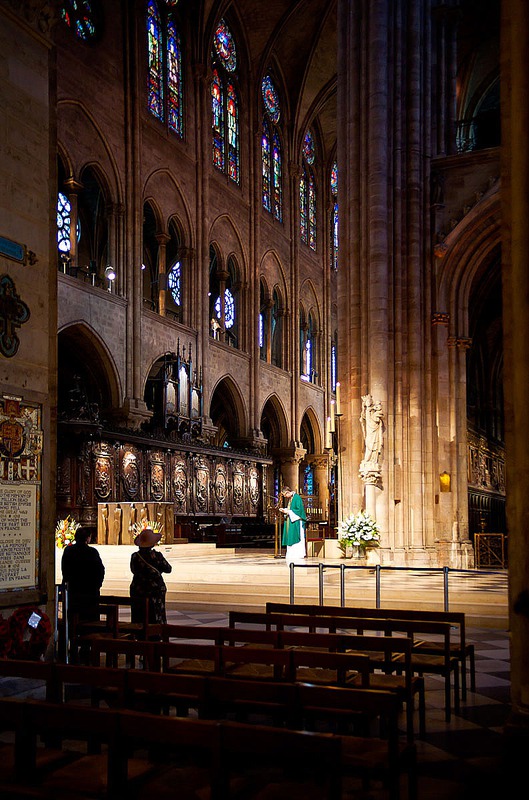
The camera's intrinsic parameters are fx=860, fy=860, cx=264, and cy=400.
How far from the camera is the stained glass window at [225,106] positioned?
34.2 m

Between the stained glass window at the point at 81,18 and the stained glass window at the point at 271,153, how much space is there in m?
12.8

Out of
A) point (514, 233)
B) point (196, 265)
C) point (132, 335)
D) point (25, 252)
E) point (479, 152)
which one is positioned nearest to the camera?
point (514, 233)

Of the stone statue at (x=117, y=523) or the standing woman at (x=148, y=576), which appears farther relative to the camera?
the stone statue at (x=117, y=523)

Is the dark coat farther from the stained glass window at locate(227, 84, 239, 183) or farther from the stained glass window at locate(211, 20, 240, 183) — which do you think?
the stained glass window at locate(227, 84, 239, 183)

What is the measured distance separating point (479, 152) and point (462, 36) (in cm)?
1355

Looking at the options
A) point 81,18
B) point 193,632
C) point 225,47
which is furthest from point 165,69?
point 193,632

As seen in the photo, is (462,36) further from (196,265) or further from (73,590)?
(73,590)

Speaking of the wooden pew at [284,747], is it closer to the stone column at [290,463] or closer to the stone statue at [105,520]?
the stone statue at [105,520]

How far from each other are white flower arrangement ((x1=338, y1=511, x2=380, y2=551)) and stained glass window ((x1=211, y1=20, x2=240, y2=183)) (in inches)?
786

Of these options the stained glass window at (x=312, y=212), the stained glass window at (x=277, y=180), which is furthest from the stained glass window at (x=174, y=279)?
the stained glass window at (x=312, y=212)

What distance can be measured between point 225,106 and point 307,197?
9.82 m

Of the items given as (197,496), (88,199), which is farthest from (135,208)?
(197,496)

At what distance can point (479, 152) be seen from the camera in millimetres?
21156

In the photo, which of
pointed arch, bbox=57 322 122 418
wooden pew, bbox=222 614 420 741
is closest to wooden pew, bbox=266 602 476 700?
wooden pew, bbox=222 614 420 741
